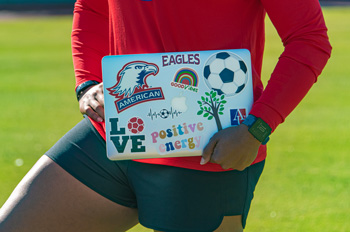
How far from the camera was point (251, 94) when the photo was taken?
231 cm

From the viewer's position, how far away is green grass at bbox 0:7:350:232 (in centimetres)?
503

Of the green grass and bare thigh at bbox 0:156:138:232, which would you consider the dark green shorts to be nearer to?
bare thigh at bbox 0:156:138:232

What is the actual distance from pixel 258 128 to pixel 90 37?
97 cm

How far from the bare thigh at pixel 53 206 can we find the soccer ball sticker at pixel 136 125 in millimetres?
438

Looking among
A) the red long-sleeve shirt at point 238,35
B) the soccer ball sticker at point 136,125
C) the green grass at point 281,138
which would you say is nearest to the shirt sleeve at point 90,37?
the red long-sleeve shirt at point 238,35

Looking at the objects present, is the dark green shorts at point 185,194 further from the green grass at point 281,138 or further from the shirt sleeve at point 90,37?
the green grass at point 281,138

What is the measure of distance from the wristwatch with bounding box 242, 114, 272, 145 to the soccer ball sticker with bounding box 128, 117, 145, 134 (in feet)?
1.18

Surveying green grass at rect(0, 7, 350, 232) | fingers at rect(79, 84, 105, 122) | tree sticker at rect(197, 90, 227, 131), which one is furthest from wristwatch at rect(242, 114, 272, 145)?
green grass at rect(0, 7, 350, 232)

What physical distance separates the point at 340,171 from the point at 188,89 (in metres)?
4.16

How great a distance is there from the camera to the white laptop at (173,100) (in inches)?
89.7

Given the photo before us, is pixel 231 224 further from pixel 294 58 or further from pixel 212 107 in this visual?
pixel 294 58

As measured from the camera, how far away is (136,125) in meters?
2.31

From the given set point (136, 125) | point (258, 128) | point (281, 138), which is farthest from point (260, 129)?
point (281, 138)

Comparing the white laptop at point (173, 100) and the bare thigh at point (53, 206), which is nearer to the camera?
the white laptop at point (173, 100)
